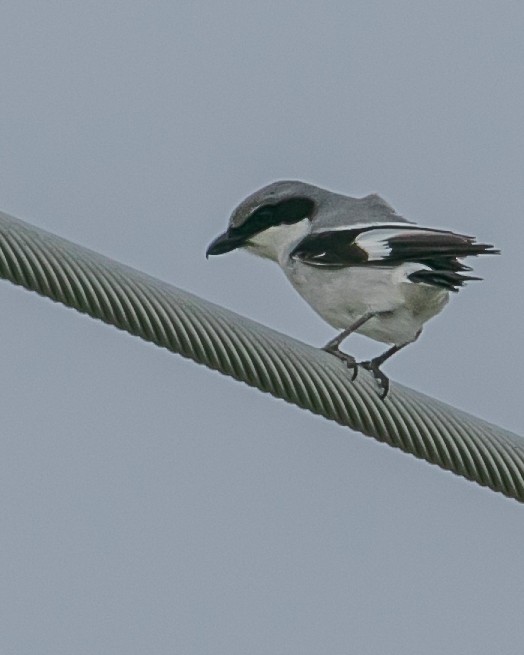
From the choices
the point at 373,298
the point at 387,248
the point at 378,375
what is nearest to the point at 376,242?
the point at 387,248

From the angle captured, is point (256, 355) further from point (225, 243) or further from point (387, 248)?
point (225, 243)

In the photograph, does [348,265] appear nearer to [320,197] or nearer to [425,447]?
[320,197]

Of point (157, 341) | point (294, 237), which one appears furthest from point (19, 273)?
point (294, 237)

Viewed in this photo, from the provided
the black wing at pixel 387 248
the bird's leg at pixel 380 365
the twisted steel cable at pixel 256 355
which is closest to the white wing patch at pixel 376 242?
the black wing at pixel 387 248

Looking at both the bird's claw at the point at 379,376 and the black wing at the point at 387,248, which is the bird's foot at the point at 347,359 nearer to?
the bird's claw at the point at 379,376

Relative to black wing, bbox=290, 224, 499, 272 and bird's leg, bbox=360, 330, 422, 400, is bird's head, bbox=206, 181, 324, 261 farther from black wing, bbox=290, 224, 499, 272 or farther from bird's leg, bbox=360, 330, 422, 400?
bird's leg, bbox=360, 330, 422, 400

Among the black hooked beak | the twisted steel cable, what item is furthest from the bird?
the twisted steel cable

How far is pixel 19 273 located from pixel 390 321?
3.36m

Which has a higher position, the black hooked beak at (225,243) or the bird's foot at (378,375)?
the bird's foot at (378,375)

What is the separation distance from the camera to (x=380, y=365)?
783 centimetres

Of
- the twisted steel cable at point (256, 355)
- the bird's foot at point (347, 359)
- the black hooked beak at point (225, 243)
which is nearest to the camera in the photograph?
the twisted steel cable at point (256, 355)

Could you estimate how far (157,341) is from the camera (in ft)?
17.8

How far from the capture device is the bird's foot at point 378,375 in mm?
6105

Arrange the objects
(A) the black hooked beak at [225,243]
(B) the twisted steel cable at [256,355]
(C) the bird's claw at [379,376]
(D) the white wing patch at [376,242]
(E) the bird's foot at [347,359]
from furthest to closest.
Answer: (A) the black hooked beak at [225,243]
(D) the white wing patch at [376,242]
(E) the bird's foot at [347,359]
(C) the bird's claw at [379,376]
(B) the twisted steel cable at [256,355]
